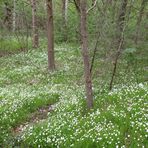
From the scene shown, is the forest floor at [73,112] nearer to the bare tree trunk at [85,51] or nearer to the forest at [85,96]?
the forest at [85,96]

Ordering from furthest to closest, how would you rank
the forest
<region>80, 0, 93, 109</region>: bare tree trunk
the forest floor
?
1. <region>80, 0, 93, 109</region>: bare tree trunk
2. the forest
3. the forest floor

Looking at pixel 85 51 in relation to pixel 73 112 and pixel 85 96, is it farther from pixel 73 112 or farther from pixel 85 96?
pixel 85 96

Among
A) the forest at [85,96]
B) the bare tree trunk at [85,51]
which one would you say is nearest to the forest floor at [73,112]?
the forest at [85,96]

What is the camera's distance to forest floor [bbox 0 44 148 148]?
401 inches

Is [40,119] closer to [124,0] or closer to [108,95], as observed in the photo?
[108,95]

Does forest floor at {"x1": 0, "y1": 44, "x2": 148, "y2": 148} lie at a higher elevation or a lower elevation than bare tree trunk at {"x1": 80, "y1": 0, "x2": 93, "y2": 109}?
lower

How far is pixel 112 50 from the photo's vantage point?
16.8 m

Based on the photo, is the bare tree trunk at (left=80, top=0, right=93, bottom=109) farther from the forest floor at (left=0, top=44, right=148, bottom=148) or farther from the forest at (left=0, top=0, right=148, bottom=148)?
the forest floor at (left=0, top=44, right=148, bottom=148)

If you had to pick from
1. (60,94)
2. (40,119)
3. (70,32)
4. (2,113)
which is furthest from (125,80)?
(70,32)

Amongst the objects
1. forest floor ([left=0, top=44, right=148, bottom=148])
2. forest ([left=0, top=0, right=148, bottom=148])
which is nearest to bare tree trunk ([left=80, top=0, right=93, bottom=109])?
forest ([left=0, top=0, right=148, bottom=148])

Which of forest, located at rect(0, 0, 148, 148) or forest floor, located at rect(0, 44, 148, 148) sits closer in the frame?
forest floor, located at rect(0, 44, 148, 148)

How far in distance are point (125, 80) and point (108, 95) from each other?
15.5 feet

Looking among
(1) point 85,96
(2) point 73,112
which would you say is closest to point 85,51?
(2) point 73,112

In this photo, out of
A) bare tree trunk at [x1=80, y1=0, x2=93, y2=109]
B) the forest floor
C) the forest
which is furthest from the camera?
bare tree trunk at [x1=80, y1=0, x2=93, y2=109]
